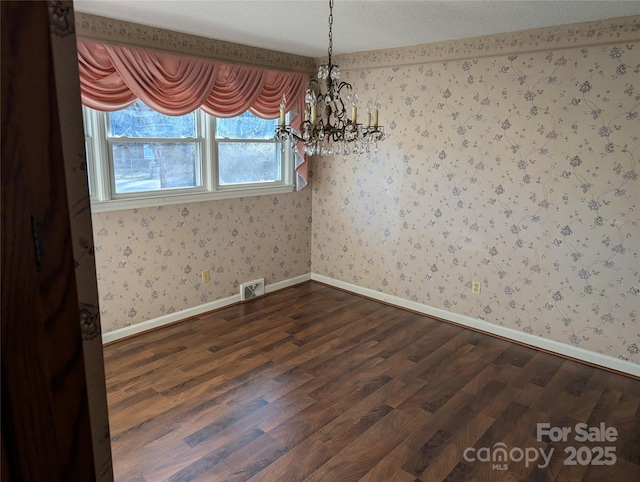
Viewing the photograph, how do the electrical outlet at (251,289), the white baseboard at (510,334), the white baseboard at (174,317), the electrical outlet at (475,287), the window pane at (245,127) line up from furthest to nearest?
the electrical outlet at (251,289) < the window pane at (245,127) < the electrical outlet at (475,287) < the white baseboard at (174,317) < the white baseboard at (510,334)

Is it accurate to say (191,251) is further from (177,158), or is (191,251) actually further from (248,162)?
(248,162)

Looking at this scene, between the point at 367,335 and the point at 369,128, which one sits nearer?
the point at 369,128

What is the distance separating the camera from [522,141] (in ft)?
11.5

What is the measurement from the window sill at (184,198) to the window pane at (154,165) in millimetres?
108

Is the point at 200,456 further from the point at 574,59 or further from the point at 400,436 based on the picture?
the point at 574,59

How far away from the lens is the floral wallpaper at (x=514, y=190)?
3174 millimetres

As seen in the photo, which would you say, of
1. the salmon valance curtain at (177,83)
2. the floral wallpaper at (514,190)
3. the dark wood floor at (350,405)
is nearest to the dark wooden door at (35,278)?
the dark wood floor at (350,405)

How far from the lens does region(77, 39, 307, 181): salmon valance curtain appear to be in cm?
315

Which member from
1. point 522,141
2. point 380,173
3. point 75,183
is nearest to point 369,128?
point 522,141

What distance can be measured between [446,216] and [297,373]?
1912 mm

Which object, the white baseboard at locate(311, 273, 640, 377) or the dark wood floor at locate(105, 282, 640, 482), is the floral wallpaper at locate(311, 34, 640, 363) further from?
the dark wood floor at locate(105, 282, 640, 482)

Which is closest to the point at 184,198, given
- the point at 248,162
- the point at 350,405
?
the point at 248,162

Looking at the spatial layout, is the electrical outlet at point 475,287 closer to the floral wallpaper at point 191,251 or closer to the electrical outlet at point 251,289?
the floral wallpaper at point 191,251

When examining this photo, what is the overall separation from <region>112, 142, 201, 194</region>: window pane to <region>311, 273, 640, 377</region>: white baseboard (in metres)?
2.01
